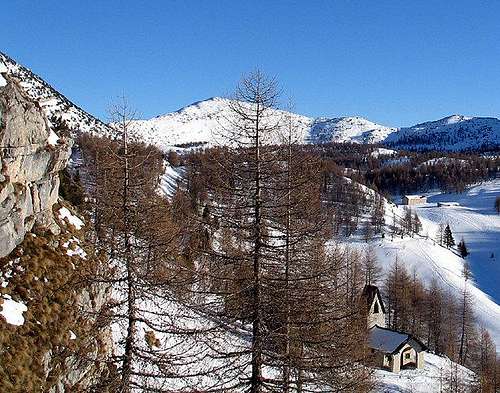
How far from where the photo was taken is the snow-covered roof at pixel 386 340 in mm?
45003

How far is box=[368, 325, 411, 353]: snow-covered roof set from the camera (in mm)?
45003

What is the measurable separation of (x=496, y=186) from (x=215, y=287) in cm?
20648

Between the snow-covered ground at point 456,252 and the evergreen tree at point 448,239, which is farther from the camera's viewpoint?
the evergreen tree at point 448,239

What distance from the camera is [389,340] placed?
46.3m

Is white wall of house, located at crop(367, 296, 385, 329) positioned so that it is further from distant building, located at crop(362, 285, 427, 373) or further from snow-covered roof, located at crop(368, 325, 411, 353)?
snow-covered roof, located at crop(368, 325, 411, 353)

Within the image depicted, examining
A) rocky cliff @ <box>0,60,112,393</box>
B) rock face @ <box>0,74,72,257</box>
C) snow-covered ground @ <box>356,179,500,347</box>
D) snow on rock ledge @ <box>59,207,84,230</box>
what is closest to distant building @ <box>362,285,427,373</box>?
snow on rock ledge @ <box>59,207,84,230</box>

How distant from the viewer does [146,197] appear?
14266mm

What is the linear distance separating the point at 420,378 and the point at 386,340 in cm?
446

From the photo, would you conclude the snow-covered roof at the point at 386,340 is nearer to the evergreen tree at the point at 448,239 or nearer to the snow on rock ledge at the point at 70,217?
the snow on rock ledge at the point at 70,217

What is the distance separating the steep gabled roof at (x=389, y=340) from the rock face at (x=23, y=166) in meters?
30.9

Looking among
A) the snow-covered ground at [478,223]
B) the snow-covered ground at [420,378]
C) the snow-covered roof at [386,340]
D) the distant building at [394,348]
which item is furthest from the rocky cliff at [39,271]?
the snow-covered ground at [478,223]

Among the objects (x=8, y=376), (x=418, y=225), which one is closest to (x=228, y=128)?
(x=8, y=376)

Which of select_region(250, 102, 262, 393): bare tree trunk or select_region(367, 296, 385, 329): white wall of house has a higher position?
select_region(250, 102, 262, 393): bare tree trunk

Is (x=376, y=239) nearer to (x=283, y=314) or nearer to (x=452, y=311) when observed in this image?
(x=452, y=311)
